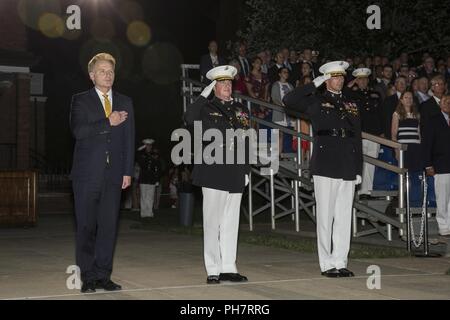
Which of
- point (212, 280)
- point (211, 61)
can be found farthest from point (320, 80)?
point (211, 61)

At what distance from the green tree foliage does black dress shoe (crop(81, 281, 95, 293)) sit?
18.3m

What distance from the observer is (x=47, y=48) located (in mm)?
46188

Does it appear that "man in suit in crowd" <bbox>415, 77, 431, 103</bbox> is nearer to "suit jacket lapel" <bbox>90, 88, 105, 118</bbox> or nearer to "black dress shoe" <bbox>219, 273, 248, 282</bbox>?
"black dress shoe" <bbox>219, 273, 248, 282</bbox>

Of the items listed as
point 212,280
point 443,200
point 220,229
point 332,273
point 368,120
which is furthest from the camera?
point 368,120

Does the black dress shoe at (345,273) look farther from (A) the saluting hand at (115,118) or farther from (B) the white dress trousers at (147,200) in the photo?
(B) the white dress trousers at (147,200)

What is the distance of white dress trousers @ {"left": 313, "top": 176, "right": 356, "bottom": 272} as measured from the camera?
9.21 metres

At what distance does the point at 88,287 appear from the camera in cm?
795

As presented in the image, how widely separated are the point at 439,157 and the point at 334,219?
3.77 m

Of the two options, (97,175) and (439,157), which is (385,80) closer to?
(439,157)

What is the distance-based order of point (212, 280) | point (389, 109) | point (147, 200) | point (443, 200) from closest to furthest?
point (212, 280) < point (443, 200) < point (389, 109) < point (147, 200)

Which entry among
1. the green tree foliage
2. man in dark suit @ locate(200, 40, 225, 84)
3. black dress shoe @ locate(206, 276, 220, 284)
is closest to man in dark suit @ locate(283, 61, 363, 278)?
black dress shoe @ locate(206, 276, 220, 284)

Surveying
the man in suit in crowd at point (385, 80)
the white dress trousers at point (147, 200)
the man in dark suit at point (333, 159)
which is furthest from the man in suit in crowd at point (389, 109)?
the white dress trousers at point (147, 200)
